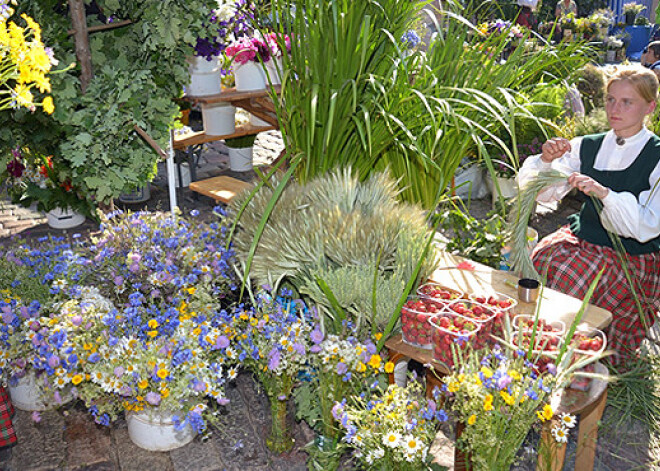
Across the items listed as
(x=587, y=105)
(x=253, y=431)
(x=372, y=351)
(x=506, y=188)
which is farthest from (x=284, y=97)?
(x=587, y=105)

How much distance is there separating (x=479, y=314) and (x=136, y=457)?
155cm

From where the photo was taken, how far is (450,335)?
2.25 m

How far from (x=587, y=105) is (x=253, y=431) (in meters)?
5.46

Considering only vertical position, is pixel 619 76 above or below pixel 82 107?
above

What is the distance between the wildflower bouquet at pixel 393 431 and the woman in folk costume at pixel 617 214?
3.78 ft

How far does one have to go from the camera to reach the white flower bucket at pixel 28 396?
297 centimetres

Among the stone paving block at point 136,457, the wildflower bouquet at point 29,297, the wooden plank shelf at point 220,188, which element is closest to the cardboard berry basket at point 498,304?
the stone paving block at point 136,457

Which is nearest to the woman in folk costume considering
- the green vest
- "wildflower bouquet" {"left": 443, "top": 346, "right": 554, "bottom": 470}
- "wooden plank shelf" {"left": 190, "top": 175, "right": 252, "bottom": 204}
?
the green vest

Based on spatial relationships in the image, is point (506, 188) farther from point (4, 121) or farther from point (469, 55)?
point (4, 121)

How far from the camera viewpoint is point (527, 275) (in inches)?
112

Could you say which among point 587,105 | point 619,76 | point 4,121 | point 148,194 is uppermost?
point 619,76

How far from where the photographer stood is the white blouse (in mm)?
2928

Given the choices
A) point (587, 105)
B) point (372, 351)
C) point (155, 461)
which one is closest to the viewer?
point (372, 351)

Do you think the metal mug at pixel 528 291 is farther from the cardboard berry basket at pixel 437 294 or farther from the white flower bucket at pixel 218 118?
the white flower bucket at pixel 218 118
